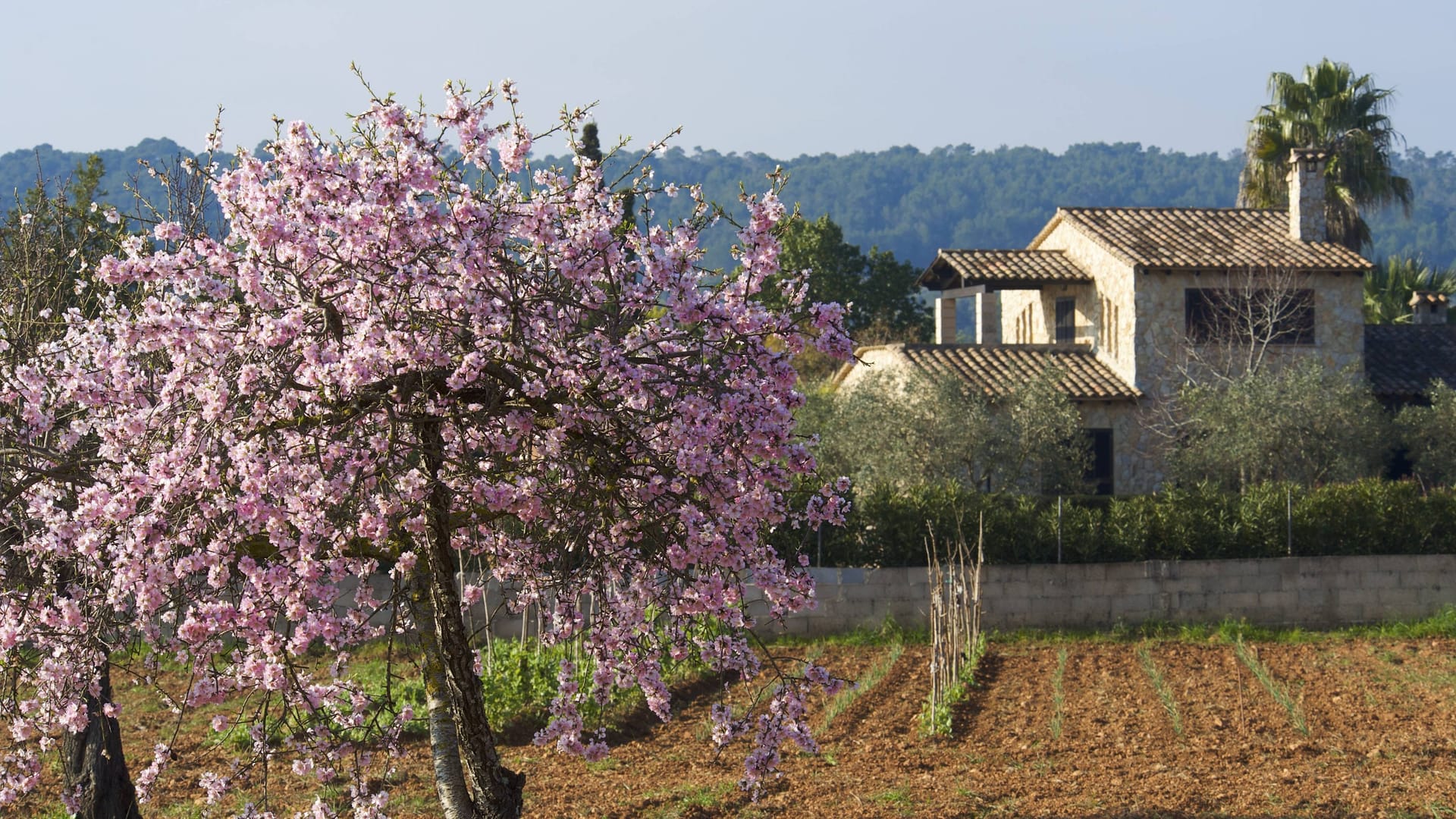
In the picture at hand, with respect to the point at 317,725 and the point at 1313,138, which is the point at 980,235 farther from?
the point at 317,725

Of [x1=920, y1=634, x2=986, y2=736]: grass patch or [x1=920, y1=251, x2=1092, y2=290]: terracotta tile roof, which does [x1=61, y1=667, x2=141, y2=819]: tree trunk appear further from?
[x1=920, y1=251, x2=1092, y2=290]: terracotta tile roof

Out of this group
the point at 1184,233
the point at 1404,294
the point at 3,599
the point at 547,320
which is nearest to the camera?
the point at 547,320

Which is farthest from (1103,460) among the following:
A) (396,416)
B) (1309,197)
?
(396,416)

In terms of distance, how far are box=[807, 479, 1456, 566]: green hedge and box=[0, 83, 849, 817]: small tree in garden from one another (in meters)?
Result: 11.5

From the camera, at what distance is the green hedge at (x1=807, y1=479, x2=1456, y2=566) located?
62.3 ft

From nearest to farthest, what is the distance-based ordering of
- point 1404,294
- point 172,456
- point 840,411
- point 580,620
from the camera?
point 172,456 → point 580,620 → point 840,411 → point 1404,294

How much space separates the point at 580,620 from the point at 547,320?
218 centimetres

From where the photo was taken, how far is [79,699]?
703 centimetres

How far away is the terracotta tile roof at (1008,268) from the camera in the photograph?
97.5ft

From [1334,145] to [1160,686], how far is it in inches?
1028

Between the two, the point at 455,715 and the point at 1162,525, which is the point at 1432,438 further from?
the point at 455,715

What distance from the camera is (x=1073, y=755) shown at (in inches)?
480

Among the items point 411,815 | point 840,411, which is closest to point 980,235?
point 840,411

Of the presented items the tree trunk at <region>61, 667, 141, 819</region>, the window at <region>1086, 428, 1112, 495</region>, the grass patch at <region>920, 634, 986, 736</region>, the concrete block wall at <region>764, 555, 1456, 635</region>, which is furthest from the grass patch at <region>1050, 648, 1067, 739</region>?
the window at <region>1086, 428, 1112, 495</region>
